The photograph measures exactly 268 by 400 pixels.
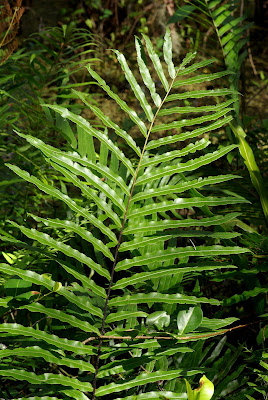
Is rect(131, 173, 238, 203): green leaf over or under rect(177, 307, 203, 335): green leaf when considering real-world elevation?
over

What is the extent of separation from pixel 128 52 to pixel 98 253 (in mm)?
3424

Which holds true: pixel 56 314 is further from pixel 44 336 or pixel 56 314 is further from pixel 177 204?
pixel 177 204

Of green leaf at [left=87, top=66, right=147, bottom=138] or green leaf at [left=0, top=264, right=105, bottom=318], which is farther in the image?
green leaf at [left=87, top=66, right=147, bottom=138]

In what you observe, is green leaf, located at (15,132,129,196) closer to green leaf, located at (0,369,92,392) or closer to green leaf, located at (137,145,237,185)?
green leaf, located at (137,145,237,185)

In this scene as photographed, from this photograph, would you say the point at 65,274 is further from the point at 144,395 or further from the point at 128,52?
the point at 128,52

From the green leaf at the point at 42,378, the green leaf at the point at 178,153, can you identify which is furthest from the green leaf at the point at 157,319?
the green leaf at the point at 178,153

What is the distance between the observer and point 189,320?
0.75 m

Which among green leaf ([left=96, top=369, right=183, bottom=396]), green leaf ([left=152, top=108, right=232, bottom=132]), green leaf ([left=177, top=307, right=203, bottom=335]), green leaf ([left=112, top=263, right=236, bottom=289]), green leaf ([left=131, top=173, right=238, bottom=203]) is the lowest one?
green leaf ([left=96, top=369, right=183, bottom=396])

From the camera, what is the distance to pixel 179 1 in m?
4.14

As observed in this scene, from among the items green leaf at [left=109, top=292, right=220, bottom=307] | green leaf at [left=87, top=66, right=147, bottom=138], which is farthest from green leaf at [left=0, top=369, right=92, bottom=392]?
green leaf at [left=87, top=66, right=147, bottom=138]

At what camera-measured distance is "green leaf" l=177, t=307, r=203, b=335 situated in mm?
740

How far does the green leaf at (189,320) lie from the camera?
0.74m

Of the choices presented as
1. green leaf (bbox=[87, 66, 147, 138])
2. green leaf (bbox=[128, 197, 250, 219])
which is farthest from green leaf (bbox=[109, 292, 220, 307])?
green leaf (bbox=[87, 66, 147, 138])

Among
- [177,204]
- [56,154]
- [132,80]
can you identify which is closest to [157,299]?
[177,204]
